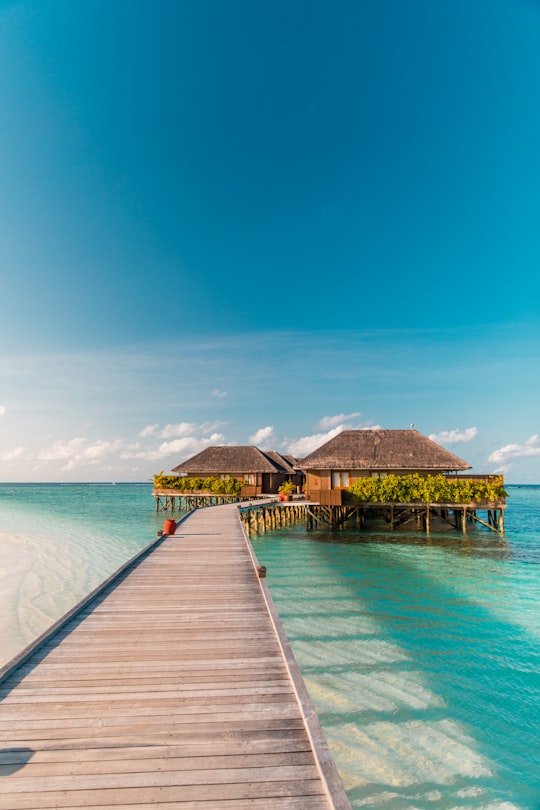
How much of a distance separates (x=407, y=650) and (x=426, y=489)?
1840 cm

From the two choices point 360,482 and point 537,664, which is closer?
point 537,664

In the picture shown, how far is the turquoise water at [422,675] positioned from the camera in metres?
5.65

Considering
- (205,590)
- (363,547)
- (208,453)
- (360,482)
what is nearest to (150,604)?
(205,590)

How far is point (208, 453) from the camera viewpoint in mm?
42094

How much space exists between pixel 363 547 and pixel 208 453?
914 inches

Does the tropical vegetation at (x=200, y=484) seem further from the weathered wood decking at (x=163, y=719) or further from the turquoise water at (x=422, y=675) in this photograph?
the weathered wood decking at (x=163, y=719)

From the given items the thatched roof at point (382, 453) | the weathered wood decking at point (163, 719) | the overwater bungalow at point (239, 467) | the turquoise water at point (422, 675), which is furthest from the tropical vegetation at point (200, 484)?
the weathered wood decking at point (163, 719)

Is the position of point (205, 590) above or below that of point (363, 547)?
above

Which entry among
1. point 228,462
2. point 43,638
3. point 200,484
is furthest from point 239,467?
point 43,638

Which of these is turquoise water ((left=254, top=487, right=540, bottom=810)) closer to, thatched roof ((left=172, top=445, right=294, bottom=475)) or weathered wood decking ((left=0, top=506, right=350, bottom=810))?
weathered wood decking ((left=0, top=506, right=350, bottom=810))

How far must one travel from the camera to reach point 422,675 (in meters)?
8.16

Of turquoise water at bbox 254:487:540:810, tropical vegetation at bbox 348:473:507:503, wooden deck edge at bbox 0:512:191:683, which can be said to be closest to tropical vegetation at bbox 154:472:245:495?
tropical vegetation at bbox 348:473:507:503

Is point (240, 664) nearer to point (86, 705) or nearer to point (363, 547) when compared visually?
point (86, 705)

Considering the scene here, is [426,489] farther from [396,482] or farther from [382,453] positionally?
[382,453]
